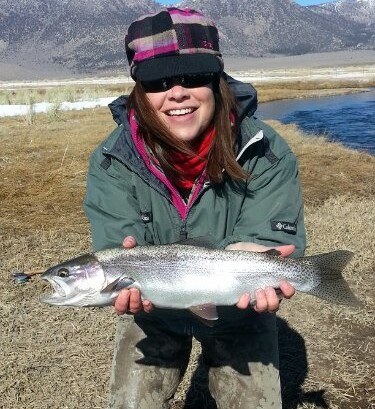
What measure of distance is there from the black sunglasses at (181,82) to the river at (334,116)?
49.8 feet

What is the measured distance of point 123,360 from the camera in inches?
139

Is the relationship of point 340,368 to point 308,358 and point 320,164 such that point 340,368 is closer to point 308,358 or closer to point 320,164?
point 308,358

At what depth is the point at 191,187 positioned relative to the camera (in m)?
3.50

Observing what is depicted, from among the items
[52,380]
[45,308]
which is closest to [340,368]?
[52,380]

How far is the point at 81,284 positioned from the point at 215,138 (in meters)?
1.22

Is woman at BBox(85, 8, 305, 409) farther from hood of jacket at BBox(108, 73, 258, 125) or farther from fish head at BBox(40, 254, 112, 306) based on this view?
fish head at BBox(40, 254, 112, 306)

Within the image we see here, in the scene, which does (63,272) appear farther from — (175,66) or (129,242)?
(175,66)

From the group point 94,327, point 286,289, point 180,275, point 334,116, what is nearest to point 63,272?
point 180,275

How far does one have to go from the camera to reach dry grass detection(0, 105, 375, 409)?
4695mm

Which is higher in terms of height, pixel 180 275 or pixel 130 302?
pixel 180 275

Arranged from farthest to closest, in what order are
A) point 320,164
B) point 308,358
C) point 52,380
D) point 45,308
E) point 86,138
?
point 86,138 < point 320,164 < point 45,308 < point 308,358 < point 52,380

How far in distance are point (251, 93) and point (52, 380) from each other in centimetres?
315

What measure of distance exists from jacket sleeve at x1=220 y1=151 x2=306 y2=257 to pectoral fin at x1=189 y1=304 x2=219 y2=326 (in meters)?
0.42

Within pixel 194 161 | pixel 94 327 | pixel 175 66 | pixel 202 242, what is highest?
pixel 175 66
